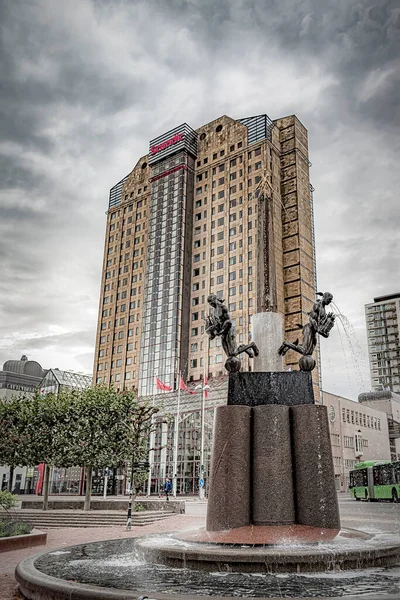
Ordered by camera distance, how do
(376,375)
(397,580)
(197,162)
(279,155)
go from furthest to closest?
1. (376,375)
2. (197,162)
3. (279,155)
4. (397,580)

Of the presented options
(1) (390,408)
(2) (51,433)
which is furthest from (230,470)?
(1) (390,408)

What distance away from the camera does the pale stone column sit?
14.2m

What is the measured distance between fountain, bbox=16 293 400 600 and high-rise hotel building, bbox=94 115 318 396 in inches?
2204

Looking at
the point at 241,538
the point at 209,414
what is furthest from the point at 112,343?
the point at 241,538

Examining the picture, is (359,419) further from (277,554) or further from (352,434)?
(277,554)

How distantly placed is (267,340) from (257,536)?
5817mm

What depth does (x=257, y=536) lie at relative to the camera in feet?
31.8

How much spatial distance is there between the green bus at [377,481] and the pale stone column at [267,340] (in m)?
29.1

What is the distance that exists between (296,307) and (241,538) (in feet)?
218

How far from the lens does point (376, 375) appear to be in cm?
14550

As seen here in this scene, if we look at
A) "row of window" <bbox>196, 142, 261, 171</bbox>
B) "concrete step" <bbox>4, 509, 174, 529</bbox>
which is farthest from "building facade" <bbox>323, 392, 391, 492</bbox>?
"concrete step" <bbox>4, 509, 174, 529</bbox>

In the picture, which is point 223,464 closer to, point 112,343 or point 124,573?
point 124,573

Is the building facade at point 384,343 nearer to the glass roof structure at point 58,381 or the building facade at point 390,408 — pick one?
the building facade at point 390,408

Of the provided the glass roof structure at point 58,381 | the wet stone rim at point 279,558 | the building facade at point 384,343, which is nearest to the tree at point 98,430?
the wet stone rim at point 279,558
